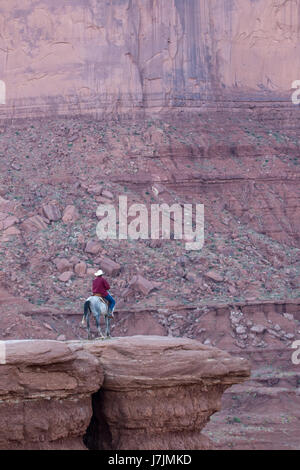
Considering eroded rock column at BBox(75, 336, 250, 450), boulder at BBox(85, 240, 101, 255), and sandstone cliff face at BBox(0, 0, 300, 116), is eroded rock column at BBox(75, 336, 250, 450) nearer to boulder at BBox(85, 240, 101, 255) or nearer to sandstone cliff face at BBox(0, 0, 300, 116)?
boulder at BBox(85, 240, 101, 255)

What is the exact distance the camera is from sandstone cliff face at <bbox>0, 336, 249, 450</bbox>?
62.1ft

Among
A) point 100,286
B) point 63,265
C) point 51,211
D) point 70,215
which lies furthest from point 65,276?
Result: point 100,286

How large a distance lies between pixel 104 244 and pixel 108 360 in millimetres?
16692

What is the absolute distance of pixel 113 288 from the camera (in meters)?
35.4

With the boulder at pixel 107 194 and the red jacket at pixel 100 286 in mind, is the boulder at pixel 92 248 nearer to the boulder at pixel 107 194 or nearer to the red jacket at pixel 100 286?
the boulder at pixel 107 194

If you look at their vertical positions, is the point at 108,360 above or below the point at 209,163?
below

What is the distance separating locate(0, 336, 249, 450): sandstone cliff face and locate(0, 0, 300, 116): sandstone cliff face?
24.2 meters

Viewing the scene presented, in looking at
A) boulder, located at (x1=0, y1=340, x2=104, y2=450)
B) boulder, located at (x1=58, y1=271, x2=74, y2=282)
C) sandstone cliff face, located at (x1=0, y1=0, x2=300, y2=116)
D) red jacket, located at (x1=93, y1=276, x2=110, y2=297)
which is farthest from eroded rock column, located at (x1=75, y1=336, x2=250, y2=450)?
sandstone cliff face, located at (x1=0, y1=0, x2=300, y2=116)

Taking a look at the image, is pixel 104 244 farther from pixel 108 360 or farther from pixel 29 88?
pixel 108 360

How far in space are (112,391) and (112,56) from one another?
26156 millimetres

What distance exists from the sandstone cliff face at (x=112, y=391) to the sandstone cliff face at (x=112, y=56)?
951 inches

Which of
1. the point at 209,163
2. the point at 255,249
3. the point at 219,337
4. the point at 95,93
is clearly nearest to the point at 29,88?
the point at 95,93

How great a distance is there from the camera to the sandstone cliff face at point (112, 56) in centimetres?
4400

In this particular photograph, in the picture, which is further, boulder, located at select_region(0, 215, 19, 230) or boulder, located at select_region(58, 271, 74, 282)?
boulder, located at select_region(0, 215, 19, 230)
